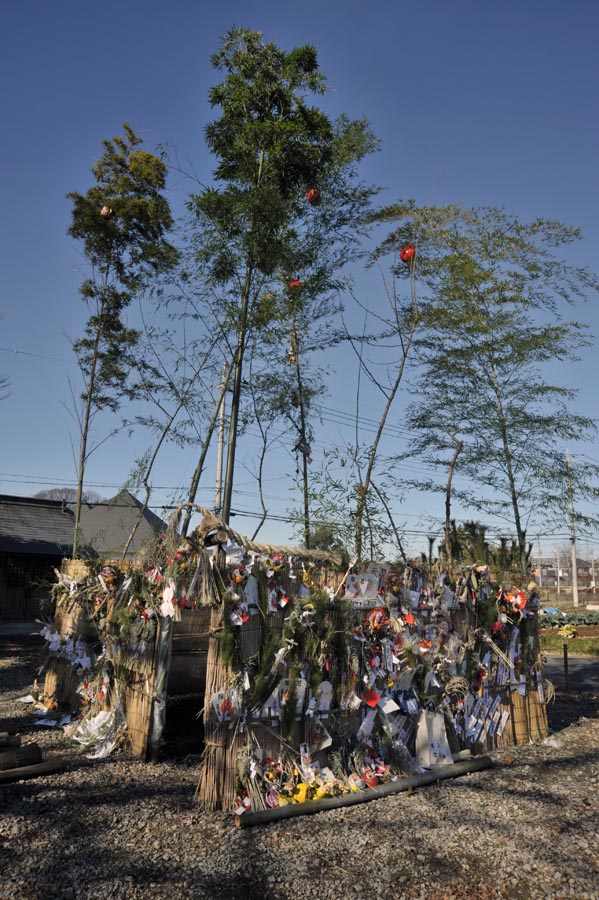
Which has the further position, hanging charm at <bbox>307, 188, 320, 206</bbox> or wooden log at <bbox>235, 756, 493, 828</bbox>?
hanging charm at <bbox>307, 188, 320, 206</bbox>

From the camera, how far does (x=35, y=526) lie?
1641cm

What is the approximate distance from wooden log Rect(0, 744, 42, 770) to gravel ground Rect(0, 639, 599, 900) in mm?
143

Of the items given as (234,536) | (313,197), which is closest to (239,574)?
(234,536)

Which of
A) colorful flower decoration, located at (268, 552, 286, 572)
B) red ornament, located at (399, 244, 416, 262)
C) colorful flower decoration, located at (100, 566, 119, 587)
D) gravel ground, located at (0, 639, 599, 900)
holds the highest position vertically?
red ornament, located at (399, 244, 416, 262)

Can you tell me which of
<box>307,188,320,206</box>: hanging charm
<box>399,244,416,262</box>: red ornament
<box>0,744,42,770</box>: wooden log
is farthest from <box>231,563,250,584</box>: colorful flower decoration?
<box>399,244,416,262</box>: red ornament

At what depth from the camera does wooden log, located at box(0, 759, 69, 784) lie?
154 inches

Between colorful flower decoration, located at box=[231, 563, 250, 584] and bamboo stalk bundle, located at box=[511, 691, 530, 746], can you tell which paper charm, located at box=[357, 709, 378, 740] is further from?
bamboo stalk bundle, located at box=[511, 691, 530, 746]

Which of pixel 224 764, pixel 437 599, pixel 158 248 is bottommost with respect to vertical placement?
pixel 224 764

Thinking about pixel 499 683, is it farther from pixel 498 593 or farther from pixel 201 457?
pixel 201 457

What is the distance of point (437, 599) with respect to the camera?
4.70 m

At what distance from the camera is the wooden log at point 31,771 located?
154 inches

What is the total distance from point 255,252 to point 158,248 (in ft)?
12.2

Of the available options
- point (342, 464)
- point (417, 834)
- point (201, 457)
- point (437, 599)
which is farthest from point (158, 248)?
point (417, 834)

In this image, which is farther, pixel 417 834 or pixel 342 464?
pixel 342 464
